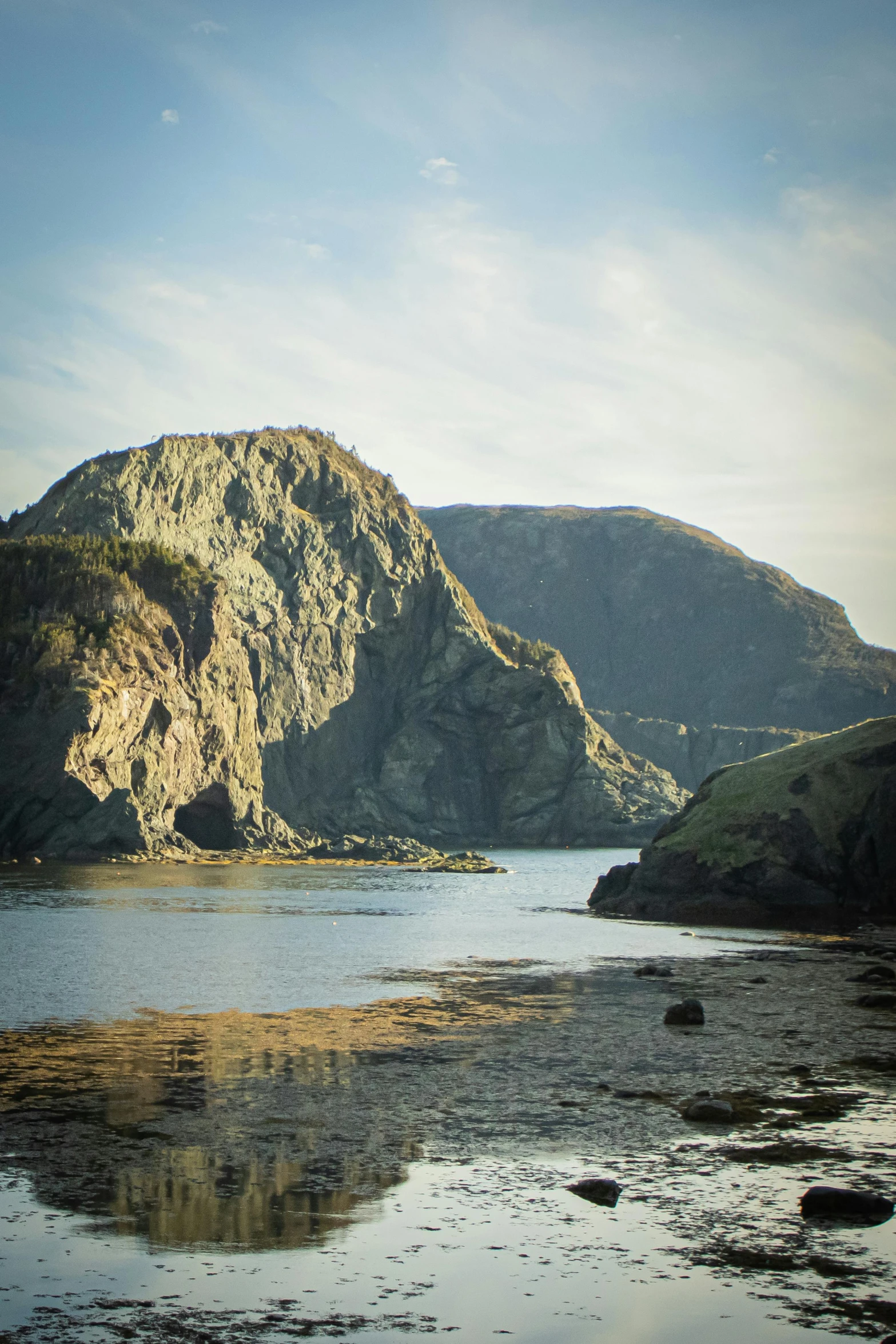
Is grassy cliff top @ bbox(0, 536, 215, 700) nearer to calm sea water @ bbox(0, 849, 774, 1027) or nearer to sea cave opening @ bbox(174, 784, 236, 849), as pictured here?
sea cave opening @ bbox(174, 784, 236, 849)

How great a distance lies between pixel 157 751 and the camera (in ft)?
401

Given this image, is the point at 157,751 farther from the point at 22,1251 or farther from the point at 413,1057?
the point at 22,1251

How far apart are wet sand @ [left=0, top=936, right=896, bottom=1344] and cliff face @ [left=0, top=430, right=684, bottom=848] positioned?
93905 millimetres

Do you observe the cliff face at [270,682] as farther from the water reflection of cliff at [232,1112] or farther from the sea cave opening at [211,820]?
the water reflection of cliff at [232,1112]

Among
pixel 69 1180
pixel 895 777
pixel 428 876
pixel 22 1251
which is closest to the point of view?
pixel 22 1251

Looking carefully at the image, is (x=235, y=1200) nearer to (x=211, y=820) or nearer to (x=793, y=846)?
(x=793, y=846)

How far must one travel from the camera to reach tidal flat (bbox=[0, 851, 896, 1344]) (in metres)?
9.36

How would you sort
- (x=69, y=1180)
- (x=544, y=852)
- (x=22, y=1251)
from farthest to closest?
1. (x=544, y=852)
2. (x=69, y=1180)
3. (x=22, y=1251)

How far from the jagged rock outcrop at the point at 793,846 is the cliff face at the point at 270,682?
220 feet

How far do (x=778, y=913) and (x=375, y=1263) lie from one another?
1808 inches

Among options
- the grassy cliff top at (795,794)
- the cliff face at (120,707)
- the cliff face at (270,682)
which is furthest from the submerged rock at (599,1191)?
the cliff face at (270,682)

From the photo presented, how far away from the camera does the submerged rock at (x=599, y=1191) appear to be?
12.1 m

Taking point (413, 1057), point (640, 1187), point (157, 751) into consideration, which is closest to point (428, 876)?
point (157, 751)

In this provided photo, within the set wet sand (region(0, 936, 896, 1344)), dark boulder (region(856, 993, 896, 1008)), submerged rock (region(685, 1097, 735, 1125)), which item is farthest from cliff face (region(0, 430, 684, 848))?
submerged rock (region(685, 1097, 735, 1125))
